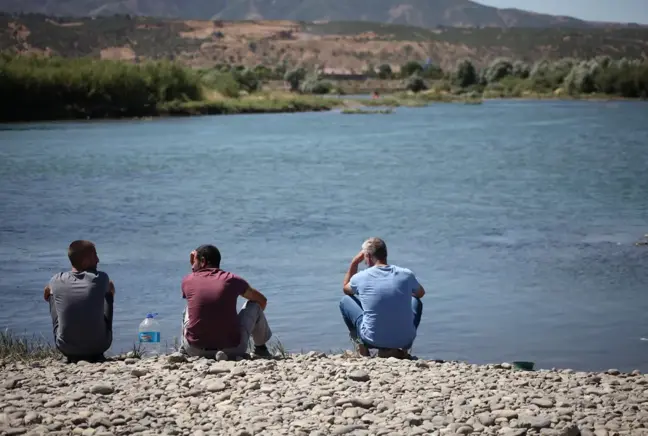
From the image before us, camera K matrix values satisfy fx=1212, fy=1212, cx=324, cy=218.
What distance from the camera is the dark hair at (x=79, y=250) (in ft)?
27.8

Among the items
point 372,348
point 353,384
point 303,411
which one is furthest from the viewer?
point 372,348

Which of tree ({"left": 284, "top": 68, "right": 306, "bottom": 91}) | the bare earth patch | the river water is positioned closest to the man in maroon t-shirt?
the river water

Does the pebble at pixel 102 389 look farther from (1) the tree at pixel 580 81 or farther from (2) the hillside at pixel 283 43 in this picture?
(2) the hillside at pixel 283 43

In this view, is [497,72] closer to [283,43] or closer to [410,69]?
[410,69]

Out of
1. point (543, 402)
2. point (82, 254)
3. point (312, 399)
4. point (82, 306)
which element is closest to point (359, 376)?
point (312, 399)

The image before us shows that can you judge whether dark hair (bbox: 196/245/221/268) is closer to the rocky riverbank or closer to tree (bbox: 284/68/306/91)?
the rocky riverbank

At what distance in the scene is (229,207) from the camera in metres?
24.8

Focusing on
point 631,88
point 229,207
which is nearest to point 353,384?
point 229,207

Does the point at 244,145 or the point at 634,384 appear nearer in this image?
the point at 634,384

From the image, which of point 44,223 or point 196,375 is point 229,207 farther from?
point 196,375

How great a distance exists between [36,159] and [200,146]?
7172 millimetres

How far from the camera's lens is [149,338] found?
1000 cm

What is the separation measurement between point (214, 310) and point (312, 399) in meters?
1.49

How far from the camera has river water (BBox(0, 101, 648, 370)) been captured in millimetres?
12188
